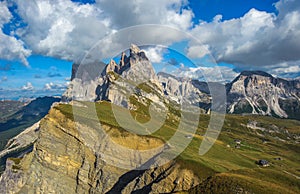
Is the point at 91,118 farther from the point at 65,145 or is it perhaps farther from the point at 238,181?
the point at 238,181

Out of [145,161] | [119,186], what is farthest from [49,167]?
[145,161]

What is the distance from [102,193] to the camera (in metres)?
100

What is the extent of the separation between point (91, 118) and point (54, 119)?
14.5 metres

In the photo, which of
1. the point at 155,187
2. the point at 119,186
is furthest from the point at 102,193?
the point at 155,187

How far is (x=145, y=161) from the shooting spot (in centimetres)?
9719

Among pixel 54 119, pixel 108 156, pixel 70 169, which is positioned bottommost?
pixel 70 169

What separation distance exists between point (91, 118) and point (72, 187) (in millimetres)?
27214

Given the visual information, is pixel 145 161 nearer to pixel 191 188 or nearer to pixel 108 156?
pixel 108 156

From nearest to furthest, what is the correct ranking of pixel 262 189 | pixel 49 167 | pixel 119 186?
pixel 262 189, pixel 119 186, pixel 49 167

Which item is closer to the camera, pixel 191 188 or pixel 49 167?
pixel 191 188

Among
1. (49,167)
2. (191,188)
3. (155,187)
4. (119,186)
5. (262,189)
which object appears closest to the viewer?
(262,189)

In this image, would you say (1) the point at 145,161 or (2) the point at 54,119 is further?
(2) the point at 54,119

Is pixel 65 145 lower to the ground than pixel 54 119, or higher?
lower

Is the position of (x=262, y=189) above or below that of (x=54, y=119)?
below
